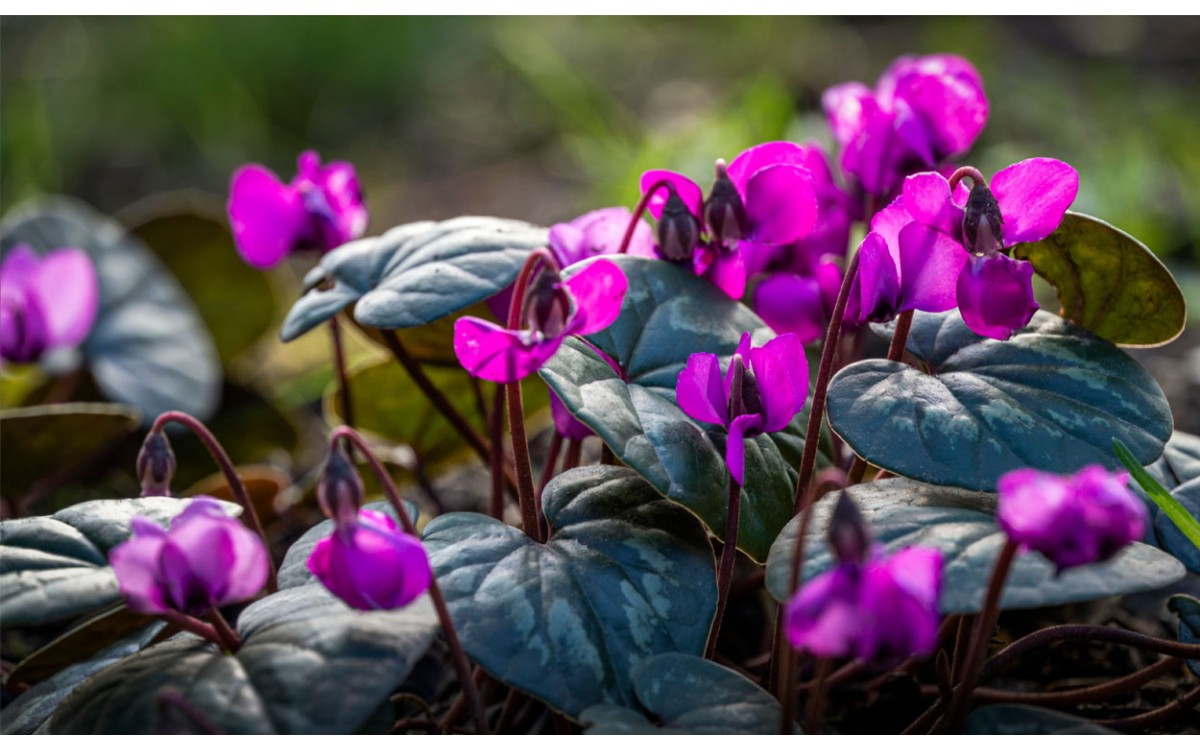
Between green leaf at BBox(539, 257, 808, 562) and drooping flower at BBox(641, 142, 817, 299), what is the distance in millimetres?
30

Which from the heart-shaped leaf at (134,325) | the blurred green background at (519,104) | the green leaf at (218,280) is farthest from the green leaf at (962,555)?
the blurred green background at (519,104)

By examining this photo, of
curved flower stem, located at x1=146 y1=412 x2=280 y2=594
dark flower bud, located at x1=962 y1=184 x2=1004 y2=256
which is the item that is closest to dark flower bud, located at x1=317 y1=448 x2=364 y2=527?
curved flower stem, located at x1=146 y1=412 x2=280 y2=594

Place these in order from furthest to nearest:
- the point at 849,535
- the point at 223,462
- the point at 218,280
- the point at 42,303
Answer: the point at 218,280 < the point at 42,303 < the point at 223,462 < the point at 849,535

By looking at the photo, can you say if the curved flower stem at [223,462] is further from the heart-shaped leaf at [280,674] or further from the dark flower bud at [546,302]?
the dark flower bud at [546,302]

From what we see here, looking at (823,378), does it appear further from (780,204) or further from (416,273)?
(416,273)

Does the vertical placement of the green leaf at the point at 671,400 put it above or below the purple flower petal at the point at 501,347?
below

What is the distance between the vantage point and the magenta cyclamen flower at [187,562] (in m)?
0.84

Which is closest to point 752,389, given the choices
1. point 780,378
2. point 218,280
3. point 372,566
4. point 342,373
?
point 780,378

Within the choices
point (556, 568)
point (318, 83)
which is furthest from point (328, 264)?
point (318, 83)

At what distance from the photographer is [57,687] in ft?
3.63

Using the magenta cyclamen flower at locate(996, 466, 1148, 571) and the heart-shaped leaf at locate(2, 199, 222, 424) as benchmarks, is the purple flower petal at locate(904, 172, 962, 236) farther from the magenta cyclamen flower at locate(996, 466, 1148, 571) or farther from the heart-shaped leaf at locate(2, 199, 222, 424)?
the heart-shaped leaf at locate(2, 199, 222, 424)

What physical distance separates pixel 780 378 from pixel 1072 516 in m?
0.30

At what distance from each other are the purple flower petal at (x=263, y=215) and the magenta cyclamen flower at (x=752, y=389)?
0.63 meters

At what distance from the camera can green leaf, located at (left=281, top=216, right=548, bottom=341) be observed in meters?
1.10
